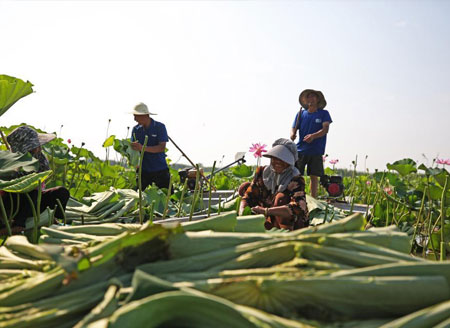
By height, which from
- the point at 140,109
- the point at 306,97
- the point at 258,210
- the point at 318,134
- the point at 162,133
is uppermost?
the point at 306,97

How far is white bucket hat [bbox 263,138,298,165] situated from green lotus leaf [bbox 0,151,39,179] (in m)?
1.77

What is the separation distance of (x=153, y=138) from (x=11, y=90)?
10.9ft

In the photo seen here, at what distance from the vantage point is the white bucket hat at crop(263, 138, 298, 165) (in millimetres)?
3055

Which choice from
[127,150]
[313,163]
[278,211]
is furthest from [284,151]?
[313,163]

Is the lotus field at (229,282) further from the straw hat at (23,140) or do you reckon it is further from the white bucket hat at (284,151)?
the white bucket hat at (284,151)

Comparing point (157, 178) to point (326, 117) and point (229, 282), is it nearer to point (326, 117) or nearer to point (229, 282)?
point (326, 117)

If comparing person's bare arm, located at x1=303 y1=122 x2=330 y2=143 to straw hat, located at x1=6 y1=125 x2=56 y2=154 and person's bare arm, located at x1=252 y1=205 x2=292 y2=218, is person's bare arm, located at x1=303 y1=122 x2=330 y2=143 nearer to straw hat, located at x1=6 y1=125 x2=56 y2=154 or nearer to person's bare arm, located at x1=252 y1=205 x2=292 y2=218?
person's bare arm, located at x1=252 y1=205 x2=292 y2=218

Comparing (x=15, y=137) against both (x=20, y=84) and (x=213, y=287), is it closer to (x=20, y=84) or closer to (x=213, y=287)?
(x=20, y=84)

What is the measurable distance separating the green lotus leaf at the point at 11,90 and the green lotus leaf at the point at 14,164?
31cm

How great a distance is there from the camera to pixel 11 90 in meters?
1.85

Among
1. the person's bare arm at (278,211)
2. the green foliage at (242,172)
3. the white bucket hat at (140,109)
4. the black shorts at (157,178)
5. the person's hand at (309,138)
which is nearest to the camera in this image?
the person's bare arm at (278,211)

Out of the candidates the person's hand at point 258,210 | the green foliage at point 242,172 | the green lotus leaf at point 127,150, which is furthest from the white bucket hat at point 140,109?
the person's hand at point 258,210

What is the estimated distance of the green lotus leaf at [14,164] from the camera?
1614 mm

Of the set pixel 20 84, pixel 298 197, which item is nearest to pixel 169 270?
pixel 20 84
